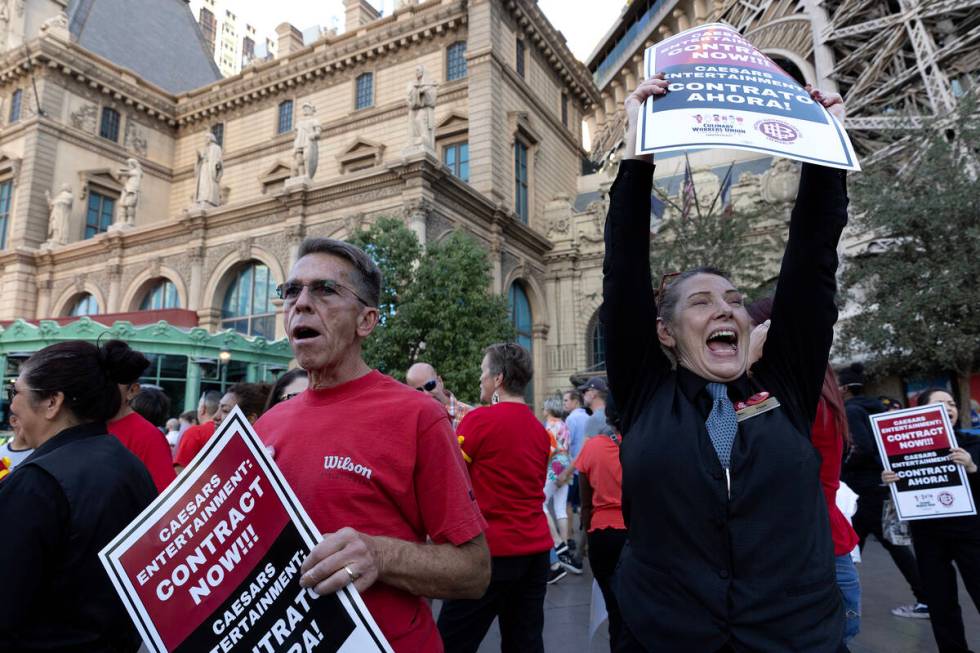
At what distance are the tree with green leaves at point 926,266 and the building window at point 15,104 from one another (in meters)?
33.1

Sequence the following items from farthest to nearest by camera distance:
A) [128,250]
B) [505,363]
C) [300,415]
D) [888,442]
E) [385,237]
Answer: [128,250]
[385,237]
[888,442]
[505,363]
[300,415]

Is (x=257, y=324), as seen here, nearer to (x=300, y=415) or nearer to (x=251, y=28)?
(x=300, y=415)

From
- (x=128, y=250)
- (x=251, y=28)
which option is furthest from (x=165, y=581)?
(x=251, y=28)

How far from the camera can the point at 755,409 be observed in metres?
1.83

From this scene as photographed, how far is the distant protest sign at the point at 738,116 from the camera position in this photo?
5.80 ft

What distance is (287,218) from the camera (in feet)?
68.3

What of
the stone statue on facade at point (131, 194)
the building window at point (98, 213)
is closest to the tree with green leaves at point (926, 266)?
the stone statue on facade at point (131, 194)

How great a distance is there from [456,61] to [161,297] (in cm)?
1524

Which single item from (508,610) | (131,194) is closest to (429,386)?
(508,610)

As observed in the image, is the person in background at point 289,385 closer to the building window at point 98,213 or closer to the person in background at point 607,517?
the person in background at point 607,517

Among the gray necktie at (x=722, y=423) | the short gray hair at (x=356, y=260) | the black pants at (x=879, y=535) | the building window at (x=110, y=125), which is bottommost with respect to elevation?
the black pants at (x=879, y=535)

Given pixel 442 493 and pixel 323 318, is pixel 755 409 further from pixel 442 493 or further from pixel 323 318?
pixel 323 318

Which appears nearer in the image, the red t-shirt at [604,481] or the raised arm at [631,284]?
the raised arm at [631,284]

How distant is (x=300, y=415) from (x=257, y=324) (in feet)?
70.1
